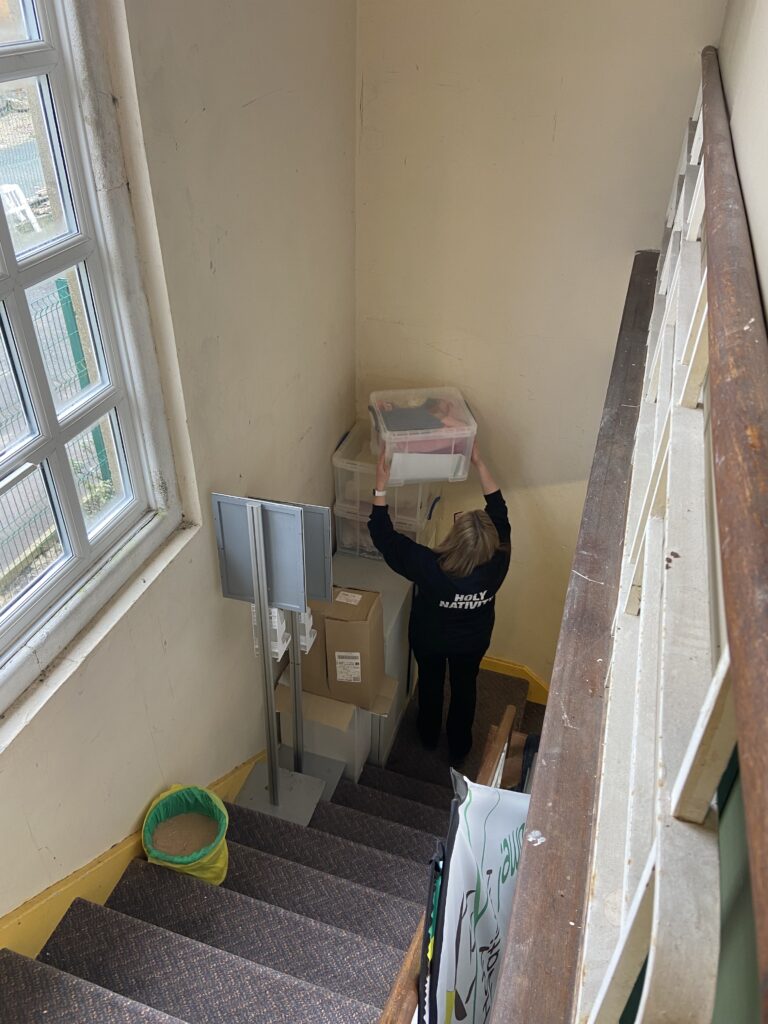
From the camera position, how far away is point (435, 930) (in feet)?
5.25

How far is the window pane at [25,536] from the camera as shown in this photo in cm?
176

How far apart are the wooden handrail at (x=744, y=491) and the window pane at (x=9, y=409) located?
1.38 metres

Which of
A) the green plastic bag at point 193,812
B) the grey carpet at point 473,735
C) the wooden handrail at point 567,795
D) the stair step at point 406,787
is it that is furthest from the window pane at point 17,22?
the grey carpet at point 473,735

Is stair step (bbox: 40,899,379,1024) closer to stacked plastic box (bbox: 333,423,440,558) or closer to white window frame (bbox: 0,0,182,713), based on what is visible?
white window frame (bbox: 0,0,182,713)

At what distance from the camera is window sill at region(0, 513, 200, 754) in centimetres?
176

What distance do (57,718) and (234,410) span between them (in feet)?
3.38

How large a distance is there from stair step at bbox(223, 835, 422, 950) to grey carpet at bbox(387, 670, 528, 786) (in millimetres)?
1280

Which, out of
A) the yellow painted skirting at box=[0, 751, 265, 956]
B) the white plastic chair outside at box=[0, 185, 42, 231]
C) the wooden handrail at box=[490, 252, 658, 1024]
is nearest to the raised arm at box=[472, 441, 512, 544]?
the wooden handrail at box=[490, 252, 658, 1024]

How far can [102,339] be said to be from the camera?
1.95 m

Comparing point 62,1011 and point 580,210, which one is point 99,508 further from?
point 580,210

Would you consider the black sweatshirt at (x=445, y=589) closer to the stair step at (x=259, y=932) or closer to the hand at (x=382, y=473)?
the hand at (x=382, y=473)

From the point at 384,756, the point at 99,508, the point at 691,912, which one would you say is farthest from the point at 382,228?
the point at 691,912

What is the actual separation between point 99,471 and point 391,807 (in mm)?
1930

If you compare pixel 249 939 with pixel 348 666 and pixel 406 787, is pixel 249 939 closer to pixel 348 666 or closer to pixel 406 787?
pixel 348 666
